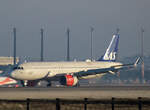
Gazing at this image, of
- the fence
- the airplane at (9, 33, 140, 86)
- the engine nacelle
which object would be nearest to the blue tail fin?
the airplane at (9, 33, 140, 86)

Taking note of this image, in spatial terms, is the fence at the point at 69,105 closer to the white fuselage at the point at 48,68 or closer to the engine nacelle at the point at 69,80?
the engine nacelle at the point at 69,80

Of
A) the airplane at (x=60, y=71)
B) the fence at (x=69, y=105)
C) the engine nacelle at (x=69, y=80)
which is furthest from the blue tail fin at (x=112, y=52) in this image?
Answer: the fence at (x=69, y=105)

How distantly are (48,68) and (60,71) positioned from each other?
2045mm

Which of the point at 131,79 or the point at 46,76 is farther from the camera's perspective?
the point at 131,79

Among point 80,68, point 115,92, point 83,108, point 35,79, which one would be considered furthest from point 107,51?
point 83,108

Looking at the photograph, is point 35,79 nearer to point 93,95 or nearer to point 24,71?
point 24,71

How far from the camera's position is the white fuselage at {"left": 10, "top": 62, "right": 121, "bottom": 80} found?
70.1m

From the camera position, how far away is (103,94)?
144 feet

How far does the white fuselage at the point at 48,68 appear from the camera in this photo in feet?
230

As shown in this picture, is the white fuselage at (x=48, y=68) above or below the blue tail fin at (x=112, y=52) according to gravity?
below

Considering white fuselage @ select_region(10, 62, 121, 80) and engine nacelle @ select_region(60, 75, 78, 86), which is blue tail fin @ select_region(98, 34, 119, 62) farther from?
engine nacelle @ select_region(60, 75, 78, 86)

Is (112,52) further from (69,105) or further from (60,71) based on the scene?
(69,105)

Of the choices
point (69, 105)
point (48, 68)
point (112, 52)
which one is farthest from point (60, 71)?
point (69, 105)

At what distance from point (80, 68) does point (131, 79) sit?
6911 cm
